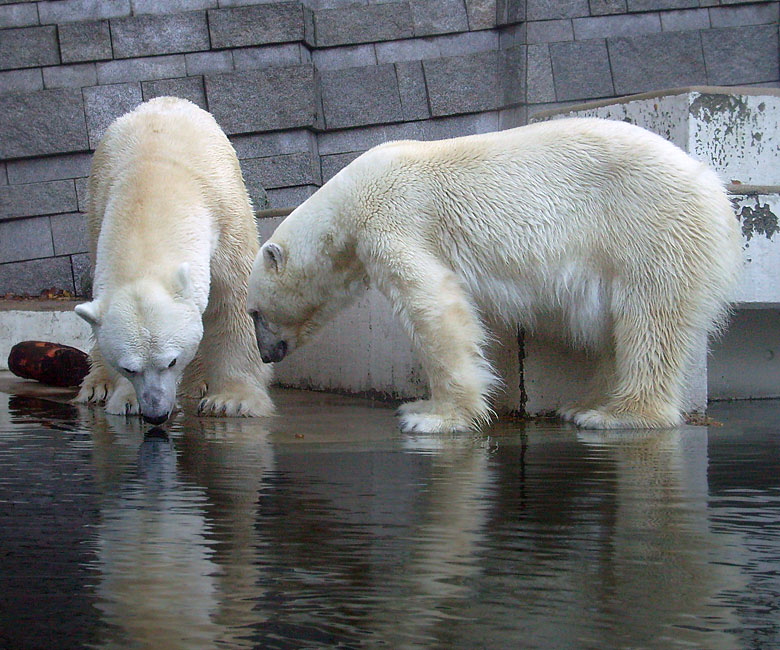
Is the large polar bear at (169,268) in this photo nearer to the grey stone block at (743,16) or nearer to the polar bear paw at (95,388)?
the polar bear paw at (95,388)

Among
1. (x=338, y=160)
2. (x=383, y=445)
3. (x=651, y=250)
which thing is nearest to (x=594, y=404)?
(x=651, y=250)

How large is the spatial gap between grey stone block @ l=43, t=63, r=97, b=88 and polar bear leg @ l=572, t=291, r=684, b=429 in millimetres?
5944

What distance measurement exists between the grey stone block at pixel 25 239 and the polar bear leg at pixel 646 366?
5.85m

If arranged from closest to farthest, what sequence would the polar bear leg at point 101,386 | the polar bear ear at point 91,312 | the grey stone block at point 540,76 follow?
the polar bear ear at point 91,312, the polar bear leg at point 101,386, the grey stone block at point 540,76

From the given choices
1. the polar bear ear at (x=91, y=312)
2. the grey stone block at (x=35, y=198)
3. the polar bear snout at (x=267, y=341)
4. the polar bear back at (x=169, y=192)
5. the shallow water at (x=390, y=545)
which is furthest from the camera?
the grey stone block at (x=35, y=198)

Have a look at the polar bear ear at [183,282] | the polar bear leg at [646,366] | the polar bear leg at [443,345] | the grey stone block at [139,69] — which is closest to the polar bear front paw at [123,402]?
the polar bear ear at [183,282]

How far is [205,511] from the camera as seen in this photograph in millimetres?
2416

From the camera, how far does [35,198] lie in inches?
348

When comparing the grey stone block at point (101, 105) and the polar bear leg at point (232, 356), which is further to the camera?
the grey stone block at point (101, 105)

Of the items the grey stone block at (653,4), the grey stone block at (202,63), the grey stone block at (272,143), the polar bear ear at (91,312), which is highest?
the grey stone block at (653,4)

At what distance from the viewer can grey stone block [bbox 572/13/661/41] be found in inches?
363

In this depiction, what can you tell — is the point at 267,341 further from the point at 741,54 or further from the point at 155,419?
the point at 741,54

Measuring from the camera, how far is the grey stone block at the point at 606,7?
9219mm

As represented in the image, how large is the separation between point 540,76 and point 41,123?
4.00 metres
